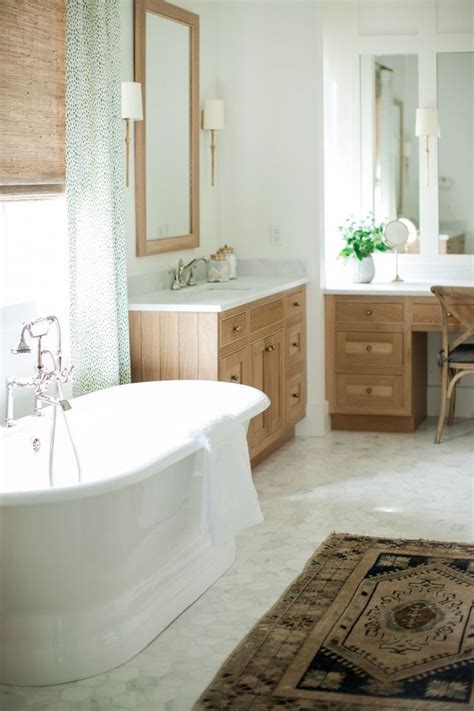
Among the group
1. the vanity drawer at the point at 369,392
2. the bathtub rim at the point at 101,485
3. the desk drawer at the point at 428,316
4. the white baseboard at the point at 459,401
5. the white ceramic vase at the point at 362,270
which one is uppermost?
the white ceramic vase at the point at 362,270

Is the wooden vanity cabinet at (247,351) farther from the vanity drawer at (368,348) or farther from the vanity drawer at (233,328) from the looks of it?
the vanity drawer at (368,348)

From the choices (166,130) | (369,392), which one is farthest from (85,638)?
(369,392)

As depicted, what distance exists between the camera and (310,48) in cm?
579

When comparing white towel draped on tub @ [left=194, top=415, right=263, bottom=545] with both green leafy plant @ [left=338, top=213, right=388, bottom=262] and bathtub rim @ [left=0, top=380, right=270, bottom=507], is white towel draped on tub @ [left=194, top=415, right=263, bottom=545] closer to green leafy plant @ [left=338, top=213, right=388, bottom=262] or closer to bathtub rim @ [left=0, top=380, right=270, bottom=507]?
bathtub rim @ [left=0, top=380, right=270, bottom=507]

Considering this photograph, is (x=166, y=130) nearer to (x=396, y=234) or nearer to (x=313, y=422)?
(x=396, y=234)

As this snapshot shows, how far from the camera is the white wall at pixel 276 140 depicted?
583cm

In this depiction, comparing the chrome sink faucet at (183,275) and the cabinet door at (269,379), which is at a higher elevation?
the chrome sink faucet at (183,275)

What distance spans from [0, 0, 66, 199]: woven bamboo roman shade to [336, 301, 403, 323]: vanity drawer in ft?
8.10

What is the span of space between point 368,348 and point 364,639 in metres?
2.95

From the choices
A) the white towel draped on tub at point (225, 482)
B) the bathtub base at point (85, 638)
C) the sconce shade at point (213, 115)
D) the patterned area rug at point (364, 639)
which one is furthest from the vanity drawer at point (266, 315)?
the bathtub base at point (85, 638)

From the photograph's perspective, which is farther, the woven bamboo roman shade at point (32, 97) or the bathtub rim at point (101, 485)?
the woven bamboo roman shade at point (32, 97)

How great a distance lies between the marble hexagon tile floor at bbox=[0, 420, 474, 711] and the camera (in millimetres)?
2850

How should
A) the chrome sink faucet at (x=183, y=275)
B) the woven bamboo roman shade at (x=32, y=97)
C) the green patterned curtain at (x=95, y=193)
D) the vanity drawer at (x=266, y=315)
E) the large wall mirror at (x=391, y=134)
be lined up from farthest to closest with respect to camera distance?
the large wall mirror at (x=391, y=134) → the chrome sink faucet at (x=183, y=275) → the vanity drawer at (x=266, y=315) → the green patterned curtain at (x=95, y=193) → the woven bamboo roman shade at (x=32, y=97)

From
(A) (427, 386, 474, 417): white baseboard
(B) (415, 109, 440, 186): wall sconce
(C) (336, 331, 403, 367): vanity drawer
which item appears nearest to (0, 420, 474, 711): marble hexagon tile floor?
(A) (427, 386, 474, 417): white baseboard
